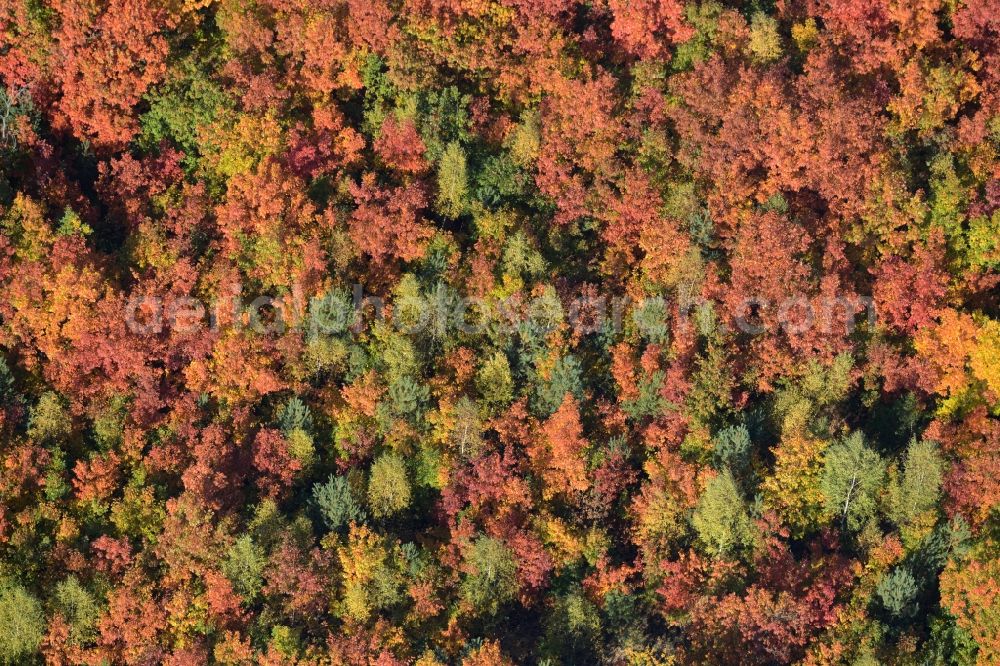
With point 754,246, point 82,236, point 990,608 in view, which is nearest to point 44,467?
point 82,236

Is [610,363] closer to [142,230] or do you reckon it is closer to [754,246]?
[754,246]

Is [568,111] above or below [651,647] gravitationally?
above

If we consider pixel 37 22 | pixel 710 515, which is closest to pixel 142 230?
pixel 37 22

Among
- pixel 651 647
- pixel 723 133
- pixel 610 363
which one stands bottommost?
pixel 651 647

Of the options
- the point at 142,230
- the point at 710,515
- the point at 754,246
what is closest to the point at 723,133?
the point at 754,246

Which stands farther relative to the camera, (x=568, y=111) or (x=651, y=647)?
(x=568, y=111)

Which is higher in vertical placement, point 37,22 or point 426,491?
point 37,22

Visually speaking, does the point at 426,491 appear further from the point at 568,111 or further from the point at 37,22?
the point at 37,22

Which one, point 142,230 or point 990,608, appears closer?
point 990,608

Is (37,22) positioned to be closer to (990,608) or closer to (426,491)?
(426,491)
